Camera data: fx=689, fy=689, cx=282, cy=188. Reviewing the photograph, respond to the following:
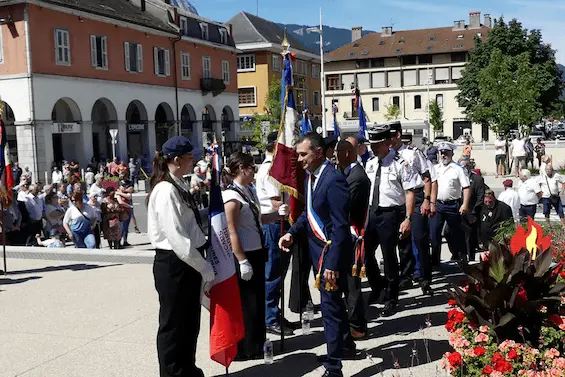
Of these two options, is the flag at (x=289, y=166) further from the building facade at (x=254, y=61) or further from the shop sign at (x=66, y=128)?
the building facade at (x=254, y=61)

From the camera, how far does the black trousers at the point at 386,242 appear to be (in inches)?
304

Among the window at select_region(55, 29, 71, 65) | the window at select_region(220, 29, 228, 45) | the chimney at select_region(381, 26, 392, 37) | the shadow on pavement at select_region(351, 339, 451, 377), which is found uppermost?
the chimney at select_region(381, 26, 392, 37)

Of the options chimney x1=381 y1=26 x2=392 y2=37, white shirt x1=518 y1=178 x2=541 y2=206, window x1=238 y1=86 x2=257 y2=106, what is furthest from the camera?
chimney x1=381 y1=26 x2=392 y2=37

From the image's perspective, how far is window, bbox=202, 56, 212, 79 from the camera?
50.3 m

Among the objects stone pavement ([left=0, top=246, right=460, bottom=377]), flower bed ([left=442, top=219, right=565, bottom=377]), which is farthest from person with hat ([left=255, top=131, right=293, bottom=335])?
flower bed ([left=442, top=219, right=565, bottom=377])

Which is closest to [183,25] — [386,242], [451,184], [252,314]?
[451,184]

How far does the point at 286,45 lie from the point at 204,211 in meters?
2.59

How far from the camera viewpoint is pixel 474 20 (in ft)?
290

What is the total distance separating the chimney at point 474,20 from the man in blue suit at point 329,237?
87416 millimetres

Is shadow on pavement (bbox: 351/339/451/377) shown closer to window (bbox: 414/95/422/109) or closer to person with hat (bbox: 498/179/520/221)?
person with hat (bbox: 498/179/520/221)

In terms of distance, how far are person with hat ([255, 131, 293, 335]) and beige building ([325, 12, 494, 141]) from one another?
7336cm

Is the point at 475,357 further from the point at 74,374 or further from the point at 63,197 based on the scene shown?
the point at 63,197

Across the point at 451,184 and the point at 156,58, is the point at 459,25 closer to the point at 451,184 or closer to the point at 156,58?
the point at 156,58

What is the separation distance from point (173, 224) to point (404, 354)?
2.57 meters
